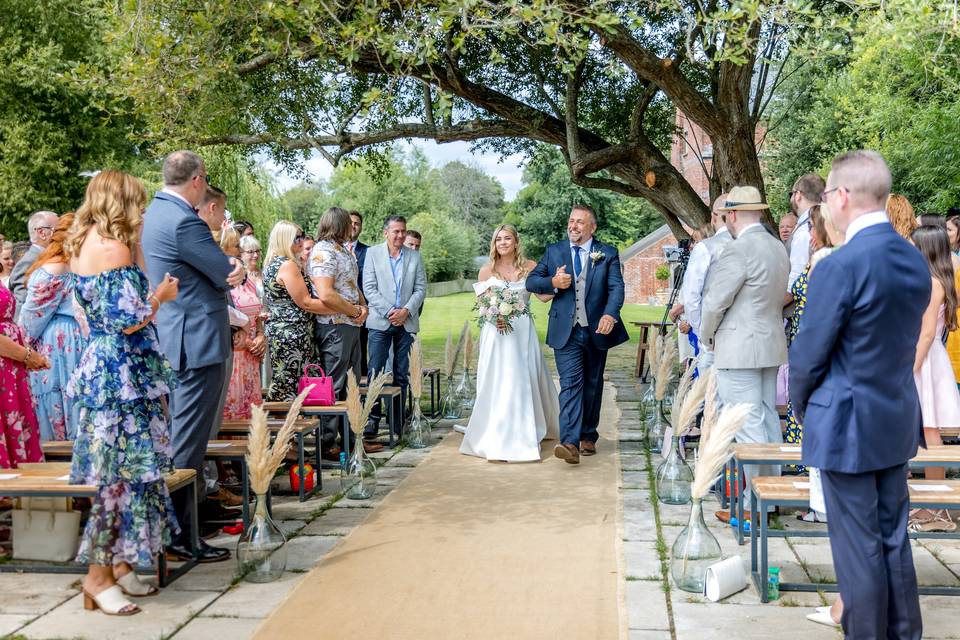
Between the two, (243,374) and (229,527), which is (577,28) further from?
(229,527)

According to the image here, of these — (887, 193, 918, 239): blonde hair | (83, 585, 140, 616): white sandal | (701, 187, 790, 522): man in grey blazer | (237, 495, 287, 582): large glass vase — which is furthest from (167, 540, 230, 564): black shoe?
(887, 193, 918, 239): blonde hair

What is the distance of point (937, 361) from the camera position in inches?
246

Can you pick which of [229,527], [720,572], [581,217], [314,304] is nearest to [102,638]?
[229,527]

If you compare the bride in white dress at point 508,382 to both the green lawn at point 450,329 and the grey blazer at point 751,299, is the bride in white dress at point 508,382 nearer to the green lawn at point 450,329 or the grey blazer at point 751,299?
the green lawn at point 450,329

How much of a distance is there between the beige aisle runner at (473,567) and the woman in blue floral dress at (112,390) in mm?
885

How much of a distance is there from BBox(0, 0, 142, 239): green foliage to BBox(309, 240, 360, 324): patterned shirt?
21.1 m

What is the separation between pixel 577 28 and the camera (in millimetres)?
11703

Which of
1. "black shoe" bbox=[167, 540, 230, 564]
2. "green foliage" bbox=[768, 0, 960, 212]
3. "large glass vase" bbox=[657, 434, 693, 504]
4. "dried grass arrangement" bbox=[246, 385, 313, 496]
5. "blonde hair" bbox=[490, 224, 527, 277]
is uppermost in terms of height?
"green foliage" bbox=[768, 0, 960, 212]

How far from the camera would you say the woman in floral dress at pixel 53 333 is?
664 centimetres

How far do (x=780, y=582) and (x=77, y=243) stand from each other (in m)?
4.04

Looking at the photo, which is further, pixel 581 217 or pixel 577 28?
pixel 577 28

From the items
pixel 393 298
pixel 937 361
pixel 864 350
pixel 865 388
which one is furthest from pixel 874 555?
pixel 393 298

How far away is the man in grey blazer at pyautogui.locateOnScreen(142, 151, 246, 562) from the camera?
5.22m

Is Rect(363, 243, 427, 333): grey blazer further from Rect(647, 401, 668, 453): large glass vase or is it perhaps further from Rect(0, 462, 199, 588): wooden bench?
Rect(0, 462, 199, 588): wooden bench
